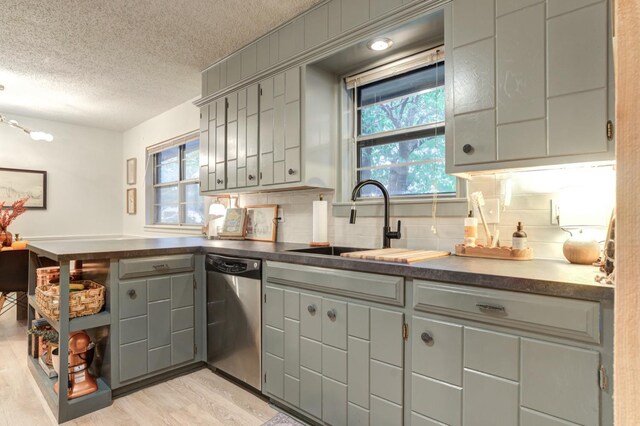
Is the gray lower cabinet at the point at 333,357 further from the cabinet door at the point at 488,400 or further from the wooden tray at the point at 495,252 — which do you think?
the wooden tray at the point at 495,252

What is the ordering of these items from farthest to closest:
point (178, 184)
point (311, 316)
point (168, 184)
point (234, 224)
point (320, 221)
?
1. point (168, 184)
2. point (178, 184)
3. point (234, 224)
4. point (320, 221)
5. point (311, 316)

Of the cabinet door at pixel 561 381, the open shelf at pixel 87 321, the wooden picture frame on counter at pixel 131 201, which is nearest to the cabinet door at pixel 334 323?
the cabinet door at pixel 561 381

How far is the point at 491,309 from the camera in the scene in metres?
1.28

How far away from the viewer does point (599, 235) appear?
1.55 metres

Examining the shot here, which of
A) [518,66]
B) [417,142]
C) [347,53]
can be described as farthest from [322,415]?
[347,53]

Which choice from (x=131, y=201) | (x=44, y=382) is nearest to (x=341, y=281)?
(x=44, y=382)

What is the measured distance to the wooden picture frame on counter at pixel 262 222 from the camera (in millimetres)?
3018

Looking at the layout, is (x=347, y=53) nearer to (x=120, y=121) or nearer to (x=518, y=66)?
(x=518, y=66)

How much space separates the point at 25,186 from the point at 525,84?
5.89 metres

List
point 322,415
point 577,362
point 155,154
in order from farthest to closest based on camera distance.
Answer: point 155,154 → point 322,415 → point 577,362

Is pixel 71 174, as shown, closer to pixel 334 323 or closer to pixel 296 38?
pixel 296 38

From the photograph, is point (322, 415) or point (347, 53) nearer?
point (322, 415)

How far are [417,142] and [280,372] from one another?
165 centimetres

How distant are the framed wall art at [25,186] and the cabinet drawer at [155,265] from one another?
3.80 metres
